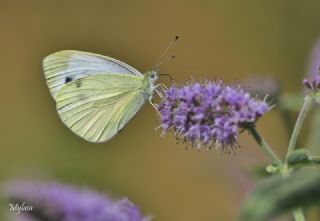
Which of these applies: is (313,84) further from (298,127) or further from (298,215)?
(298,215)

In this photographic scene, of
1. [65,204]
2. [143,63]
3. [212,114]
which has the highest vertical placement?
[143,63]

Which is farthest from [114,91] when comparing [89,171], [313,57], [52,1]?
[52,1]

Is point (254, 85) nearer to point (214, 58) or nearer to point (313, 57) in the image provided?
point (313, 57)

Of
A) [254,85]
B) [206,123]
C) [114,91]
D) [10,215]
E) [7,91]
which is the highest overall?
[7,91]

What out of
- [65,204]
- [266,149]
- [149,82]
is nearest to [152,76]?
[149,82]

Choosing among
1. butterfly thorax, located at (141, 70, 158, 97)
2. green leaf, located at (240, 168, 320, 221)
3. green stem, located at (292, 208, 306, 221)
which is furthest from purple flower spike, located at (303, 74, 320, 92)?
butterfly thorax, located at (141, 70, 158, 97)
